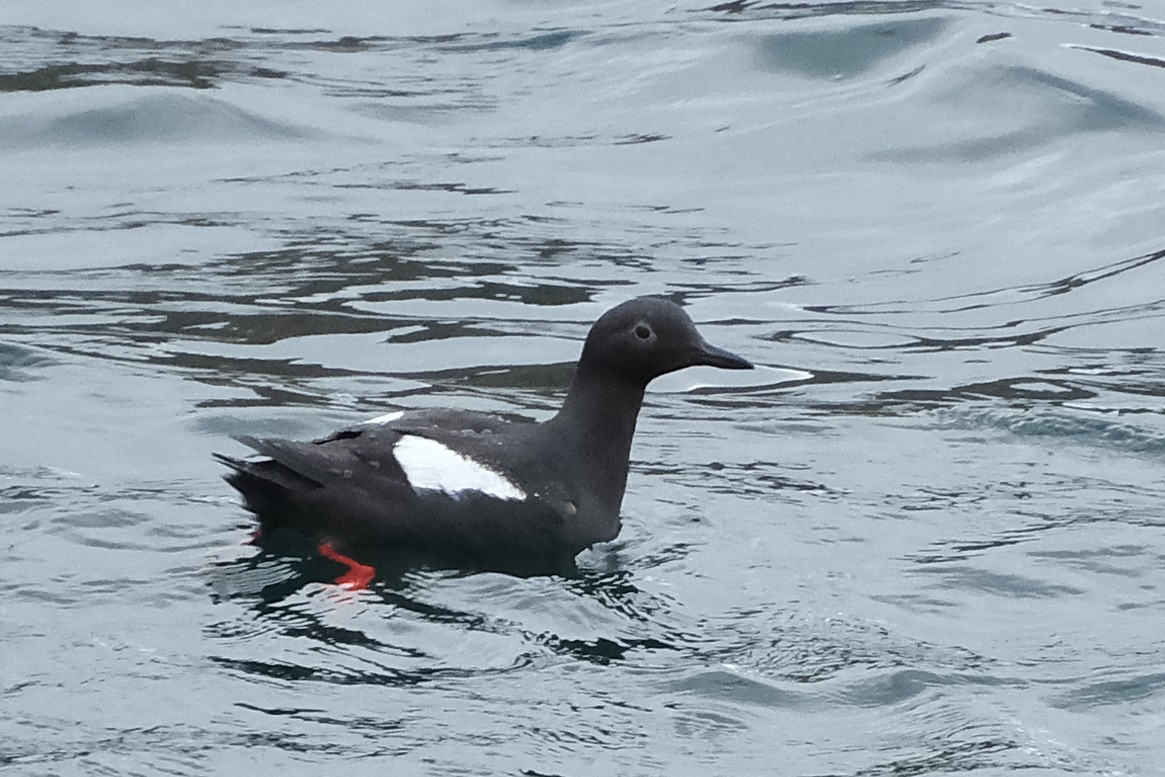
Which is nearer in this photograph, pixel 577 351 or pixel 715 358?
pixel 715 358

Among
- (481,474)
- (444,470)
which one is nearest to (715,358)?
(481,474)

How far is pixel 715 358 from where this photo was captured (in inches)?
273

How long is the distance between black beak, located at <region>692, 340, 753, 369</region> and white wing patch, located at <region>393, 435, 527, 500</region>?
0.85m

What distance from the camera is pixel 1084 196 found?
12453mm

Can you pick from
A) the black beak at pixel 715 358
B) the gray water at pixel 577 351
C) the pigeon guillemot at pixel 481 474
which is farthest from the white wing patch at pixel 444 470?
the black beak at pixel 715 358

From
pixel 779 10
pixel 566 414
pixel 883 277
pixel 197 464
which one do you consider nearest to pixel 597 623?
pixel 566 414

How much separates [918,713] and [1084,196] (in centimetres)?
750

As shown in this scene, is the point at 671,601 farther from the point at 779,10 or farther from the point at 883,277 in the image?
the point at 779,10

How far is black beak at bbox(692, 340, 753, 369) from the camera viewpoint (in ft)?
22.7

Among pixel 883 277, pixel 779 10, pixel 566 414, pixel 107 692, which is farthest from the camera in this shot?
pixel 779 10

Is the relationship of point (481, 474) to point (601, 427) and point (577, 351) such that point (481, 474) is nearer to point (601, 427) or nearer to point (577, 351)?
point (601, 427)

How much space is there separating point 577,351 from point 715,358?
2755 mm

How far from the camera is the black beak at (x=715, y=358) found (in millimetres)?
6909

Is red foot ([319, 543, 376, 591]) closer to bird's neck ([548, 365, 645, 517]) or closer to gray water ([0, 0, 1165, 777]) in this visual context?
gray water ([0, 0, 1165, 777])
